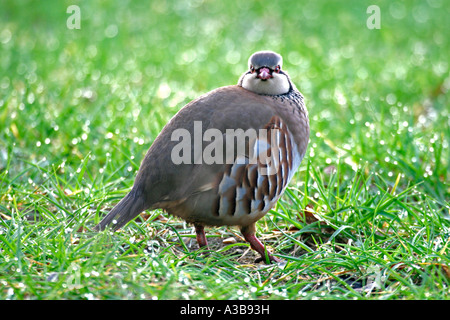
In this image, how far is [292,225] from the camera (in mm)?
3557

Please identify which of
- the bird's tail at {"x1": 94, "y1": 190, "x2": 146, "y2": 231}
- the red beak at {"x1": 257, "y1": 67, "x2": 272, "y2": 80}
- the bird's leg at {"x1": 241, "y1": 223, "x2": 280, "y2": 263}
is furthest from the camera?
the red beak at {"x1": 257, "y1": 67, "x2": 272, "y2": 80}

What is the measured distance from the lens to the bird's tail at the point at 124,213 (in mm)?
3043

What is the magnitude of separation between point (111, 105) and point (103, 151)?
861 mm

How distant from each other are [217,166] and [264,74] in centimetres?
66

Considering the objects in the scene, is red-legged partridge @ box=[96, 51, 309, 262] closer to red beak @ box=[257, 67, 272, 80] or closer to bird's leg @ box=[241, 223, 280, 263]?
bird's leg @ box=[241, 223, 280, 263]

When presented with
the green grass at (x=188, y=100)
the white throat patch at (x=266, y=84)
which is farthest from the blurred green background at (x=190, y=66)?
the white throat patch at (x=266, y=84)

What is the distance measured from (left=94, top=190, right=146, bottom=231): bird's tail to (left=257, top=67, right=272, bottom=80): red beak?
3.10ft

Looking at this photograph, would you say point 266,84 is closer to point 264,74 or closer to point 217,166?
point 264,74

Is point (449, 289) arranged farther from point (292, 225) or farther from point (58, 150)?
point (58, 150)

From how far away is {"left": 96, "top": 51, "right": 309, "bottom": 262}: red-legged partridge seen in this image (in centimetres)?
305

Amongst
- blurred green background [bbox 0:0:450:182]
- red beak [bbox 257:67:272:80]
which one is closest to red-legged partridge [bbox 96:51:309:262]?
red beak [bbox 257:67:272:80]

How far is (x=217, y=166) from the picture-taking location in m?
3.05

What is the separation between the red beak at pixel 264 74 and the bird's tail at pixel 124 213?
0.94m

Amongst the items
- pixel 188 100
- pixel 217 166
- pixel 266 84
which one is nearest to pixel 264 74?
pixel 266 84
